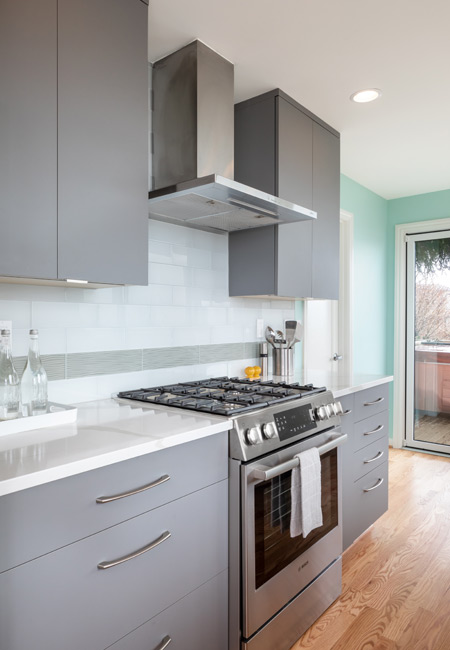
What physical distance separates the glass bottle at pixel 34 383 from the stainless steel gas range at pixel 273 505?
435mm

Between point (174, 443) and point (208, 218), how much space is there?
4.15ft

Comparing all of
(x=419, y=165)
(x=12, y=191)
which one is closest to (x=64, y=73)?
(x=12, y=191)

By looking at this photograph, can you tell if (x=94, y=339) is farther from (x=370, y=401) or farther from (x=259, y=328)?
(x=370, y=401)

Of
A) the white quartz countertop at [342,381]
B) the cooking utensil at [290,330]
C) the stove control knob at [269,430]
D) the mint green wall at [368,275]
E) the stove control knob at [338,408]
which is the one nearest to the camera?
the stove control knob at [269,430]

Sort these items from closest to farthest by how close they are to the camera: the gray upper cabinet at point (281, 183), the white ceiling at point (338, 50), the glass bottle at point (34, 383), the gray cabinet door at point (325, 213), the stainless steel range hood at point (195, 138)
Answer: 1. the glass bottle at point (34, 383)
2. the white ceiling at point (338, 50)
3. the stainless steel range hood at point (195, 138)
4. the gray upper cabinet at point (281, 183)
5. the gray cabinet door at point (325, 213)

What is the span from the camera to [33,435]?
1338mm

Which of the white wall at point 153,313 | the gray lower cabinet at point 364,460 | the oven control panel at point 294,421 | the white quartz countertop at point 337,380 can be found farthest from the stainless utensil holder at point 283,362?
the oven control panel at point 294,421

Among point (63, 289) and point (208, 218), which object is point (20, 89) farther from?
point (208, 218)

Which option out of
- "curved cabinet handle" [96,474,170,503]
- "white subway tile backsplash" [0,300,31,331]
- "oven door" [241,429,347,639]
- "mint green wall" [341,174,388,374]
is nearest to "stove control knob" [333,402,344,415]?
"oven door" [241,429,347,639]

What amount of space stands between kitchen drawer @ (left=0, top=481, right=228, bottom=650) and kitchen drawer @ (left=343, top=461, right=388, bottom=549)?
1123mm

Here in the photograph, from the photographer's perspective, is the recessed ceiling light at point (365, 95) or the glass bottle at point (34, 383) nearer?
the glass bottle at point (34, 383)

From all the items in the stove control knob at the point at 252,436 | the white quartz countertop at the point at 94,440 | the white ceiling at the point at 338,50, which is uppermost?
the white ceiling at the point at 338,50

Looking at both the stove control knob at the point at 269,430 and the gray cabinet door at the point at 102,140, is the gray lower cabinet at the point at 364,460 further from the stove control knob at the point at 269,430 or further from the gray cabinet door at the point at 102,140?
the gray cabinet door at the point at 102,140

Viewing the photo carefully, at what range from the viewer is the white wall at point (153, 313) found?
175 centimetres
